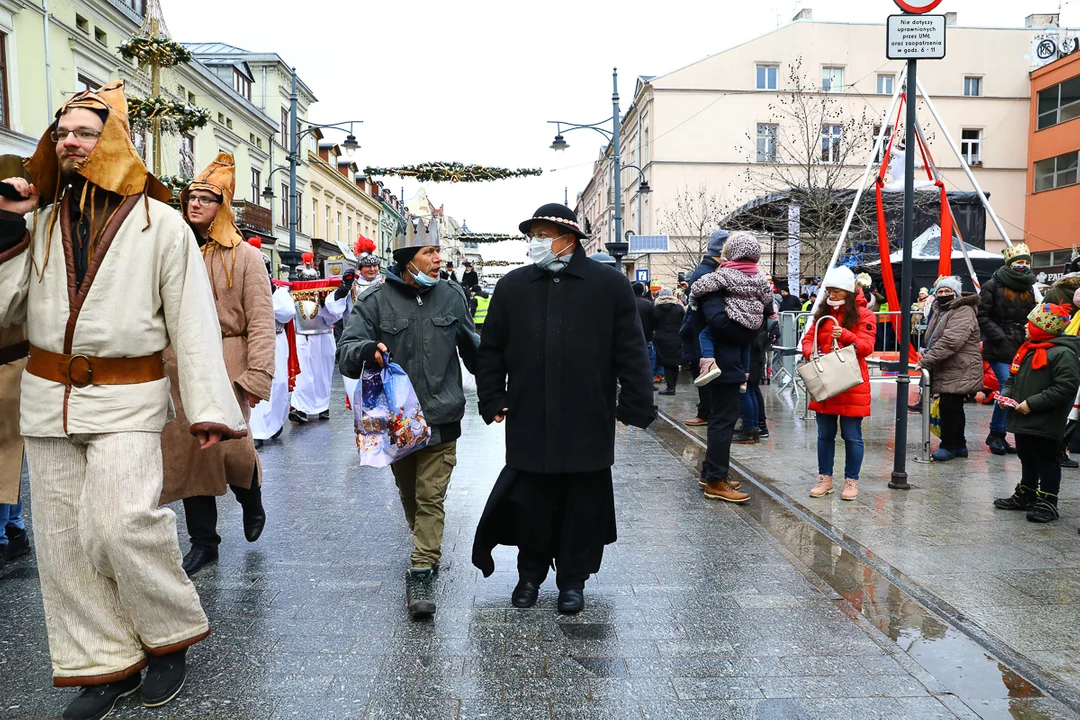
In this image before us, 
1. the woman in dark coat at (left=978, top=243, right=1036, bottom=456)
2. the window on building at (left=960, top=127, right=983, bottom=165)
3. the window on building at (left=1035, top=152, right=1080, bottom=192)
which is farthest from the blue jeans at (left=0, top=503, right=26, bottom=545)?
the window on building at (left=960, top=127, right=983, bottom=165)

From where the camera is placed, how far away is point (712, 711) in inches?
118

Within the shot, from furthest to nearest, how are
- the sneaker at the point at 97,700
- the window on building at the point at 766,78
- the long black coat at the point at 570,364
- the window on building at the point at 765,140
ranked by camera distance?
1. the window on building at the point at 766,78
2. the window on building at the point at 765,140
3. the long black coat at the point at 570,364
4. the sneaker at the point at 97,700

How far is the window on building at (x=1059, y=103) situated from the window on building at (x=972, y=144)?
314 centimetres

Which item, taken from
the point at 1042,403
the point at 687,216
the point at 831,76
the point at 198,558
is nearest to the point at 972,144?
the point at 831,76

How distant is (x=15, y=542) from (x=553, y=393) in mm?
3241

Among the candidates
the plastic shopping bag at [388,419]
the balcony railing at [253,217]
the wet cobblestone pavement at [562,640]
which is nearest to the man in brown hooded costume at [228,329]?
the wet cobblestone pavement at [562,640]

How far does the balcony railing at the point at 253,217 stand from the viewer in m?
29.8

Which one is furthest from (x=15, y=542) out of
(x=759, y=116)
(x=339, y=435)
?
(x=759, y=116)

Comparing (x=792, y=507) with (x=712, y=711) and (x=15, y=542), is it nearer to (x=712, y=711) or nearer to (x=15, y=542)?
(x=712, y=711)

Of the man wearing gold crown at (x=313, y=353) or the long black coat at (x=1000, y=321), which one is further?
the man wearing gold crown at (x=313, y=353)

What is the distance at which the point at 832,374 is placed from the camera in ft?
20.0

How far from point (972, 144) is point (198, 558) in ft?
143

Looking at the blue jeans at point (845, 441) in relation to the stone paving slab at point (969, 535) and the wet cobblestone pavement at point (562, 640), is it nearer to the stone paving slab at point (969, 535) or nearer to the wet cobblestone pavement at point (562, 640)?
the stone paving slab at point (969, 535)

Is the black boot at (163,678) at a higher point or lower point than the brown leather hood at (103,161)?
lower
